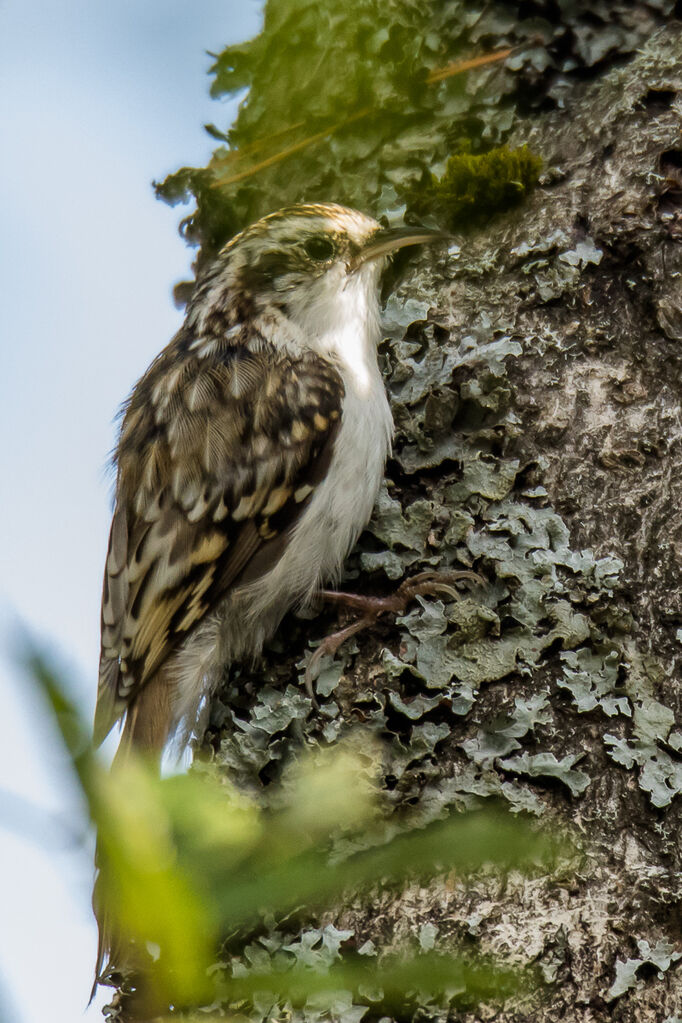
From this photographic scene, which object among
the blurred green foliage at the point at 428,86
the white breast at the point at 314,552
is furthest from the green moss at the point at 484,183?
the white breast at the point at 314,552

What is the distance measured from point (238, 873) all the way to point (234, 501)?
1.42m

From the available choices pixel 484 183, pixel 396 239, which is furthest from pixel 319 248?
pixel 484 183

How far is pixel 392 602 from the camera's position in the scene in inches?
67.3

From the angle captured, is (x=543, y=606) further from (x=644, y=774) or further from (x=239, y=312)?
(x=239, y=312)

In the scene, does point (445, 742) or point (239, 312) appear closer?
point (445, 742)

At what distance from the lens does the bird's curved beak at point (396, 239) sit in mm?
2043

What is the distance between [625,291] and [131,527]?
40.8 inches

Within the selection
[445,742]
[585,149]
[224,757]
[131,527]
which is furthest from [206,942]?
[585,149]

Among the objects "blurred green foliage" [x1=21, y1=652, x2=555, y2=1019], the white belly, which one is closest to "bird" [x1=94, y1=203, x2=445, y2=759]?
the white belly

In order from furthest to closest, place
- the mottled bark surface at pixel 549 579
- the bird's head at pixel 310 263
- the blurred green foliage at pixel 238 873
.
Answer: the bird's head at pixel 310 263 → the mottled bark surface at pixel 549 579 → the blurred green foliage at pixel 238 873

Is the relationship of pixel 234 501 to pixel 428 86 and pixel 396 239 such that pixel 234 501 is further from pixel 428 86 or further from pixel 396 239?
pixel 428 86

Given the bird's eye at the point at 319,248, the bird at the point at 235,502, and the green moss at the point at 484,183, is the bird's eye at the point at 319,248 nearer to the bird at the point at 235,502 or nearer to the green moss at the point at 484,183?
the bird at the point at 235,502

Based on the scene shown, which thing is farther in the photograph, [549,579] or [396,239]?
[396,239]

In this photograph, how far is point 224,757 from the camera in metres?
1.64
